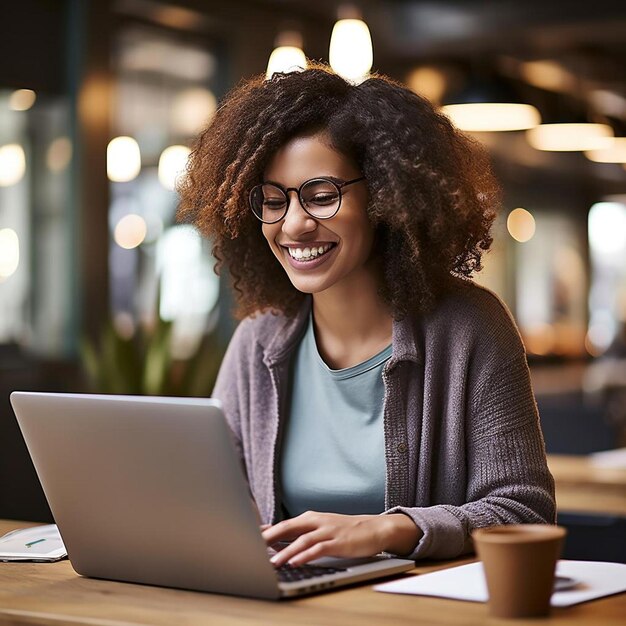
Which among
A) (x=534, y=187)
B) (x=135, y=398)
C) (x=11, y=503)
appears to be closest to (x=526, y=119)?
(x=11, y=503)

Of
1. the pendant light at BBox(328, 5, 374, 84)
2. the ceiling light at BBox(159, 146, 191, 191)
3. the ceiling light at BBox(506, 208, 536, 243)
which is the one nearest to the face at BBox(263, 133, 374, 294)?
the pendant light at BBox(328, 5, 374, 84)

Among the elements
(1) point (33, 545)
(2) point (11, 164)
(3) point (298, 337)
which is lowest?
(1) point (33, 545)

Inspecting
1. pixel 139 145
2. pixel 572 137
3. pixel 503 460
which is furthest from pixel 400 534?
pixel 572 137

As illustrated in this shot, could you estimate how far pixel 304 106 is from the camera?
208cm

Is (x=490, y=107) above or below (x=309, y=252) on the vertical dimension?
above

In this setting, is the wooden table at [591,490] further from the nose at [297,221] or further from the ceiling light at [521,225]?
the ceiling light at [521,225]

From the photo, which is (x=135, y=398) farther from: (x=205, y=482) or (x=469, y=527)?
(x=469, y=527)

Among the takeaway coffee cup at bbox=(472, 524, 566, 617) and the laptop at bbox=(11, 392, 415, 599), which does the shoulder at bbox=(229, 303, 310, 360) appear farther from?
the takeaway coffee cup at bbox=(472, 524, 566, 617)

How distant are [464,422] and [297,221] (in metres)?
0.44

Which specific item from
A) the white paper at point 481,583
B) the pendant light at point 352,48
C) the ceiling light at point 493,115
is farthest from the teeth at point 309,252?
the ceiling light at point 493,115

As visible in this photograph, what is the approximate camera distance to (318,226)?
6.61 feet

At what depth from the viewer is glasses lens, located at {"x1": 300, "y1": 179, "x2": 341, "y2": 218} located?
2.02 metres

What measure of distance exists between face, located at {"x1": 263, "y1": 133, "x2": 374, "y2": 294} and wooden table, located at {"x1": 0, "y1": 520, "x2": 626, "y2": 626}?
65 centimetres

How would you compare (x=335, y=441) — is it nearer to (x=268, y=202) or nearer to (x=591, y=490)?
(x=268, y=202)
